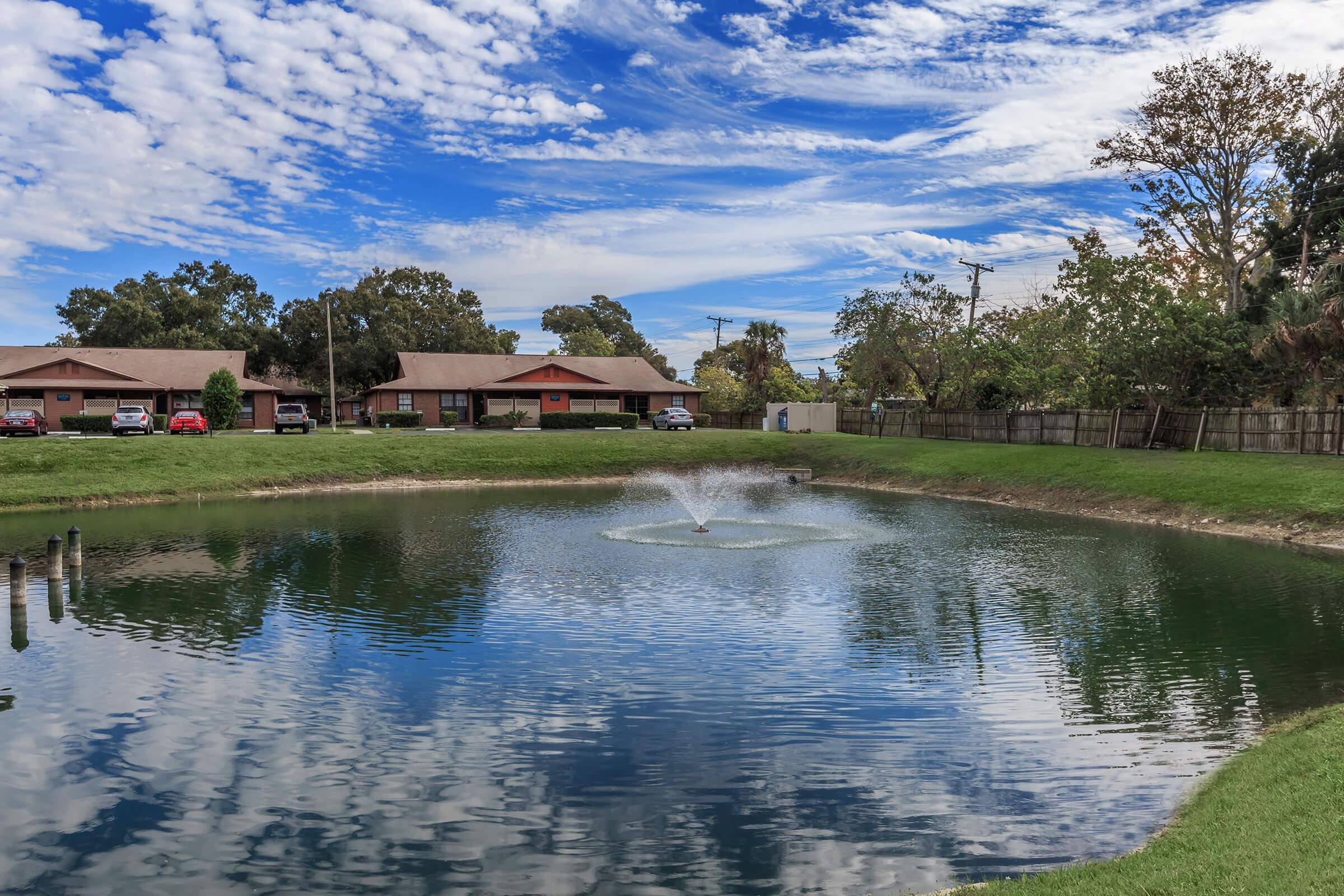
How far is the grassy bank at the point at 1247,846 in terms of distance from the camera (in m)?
6.34

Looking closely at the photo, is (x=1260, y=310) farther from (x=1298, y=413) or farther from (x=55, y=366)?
(x=55, y=366)

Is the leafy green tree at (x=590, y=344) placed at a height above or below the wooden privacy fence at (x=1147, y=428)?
above

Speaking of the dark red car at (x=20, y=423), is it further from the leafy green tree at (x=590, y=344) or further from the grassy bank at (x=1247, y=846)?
the leafy green tree at (x=590, y=344)

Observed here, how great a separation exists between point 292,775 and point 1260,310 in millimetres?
49659

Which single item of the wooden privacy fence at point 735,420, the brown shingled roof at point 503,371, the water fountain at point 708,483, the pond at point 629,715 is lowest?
the pond at point 629,715

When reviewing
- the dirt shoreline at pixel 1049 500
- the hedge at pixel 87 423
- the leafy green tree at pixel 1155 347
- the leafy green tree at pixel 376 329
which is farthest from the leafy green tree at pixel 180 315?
the leafy green tree at pixel 1155 347

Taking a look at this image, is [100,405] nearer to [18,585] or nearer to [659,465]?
[659,465]

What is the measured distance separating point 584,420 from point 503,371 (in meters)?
13.6

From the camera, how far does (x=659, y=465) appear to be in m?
54.2

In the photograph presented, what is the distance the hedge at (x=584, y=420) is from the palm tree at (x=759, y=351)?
68.0ft

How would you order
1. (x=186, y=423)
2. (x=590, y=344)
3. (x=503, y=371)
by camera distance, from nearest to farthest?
1. (x=186, y=423)
2. (x=503, y=371)
3. (x=590, y=344)

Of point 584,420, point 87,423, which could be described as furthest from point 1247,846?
point 87,423

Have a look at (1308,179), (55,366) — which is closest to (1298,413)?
(1308,179)

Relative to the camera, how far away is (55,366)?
72875 millimetres
